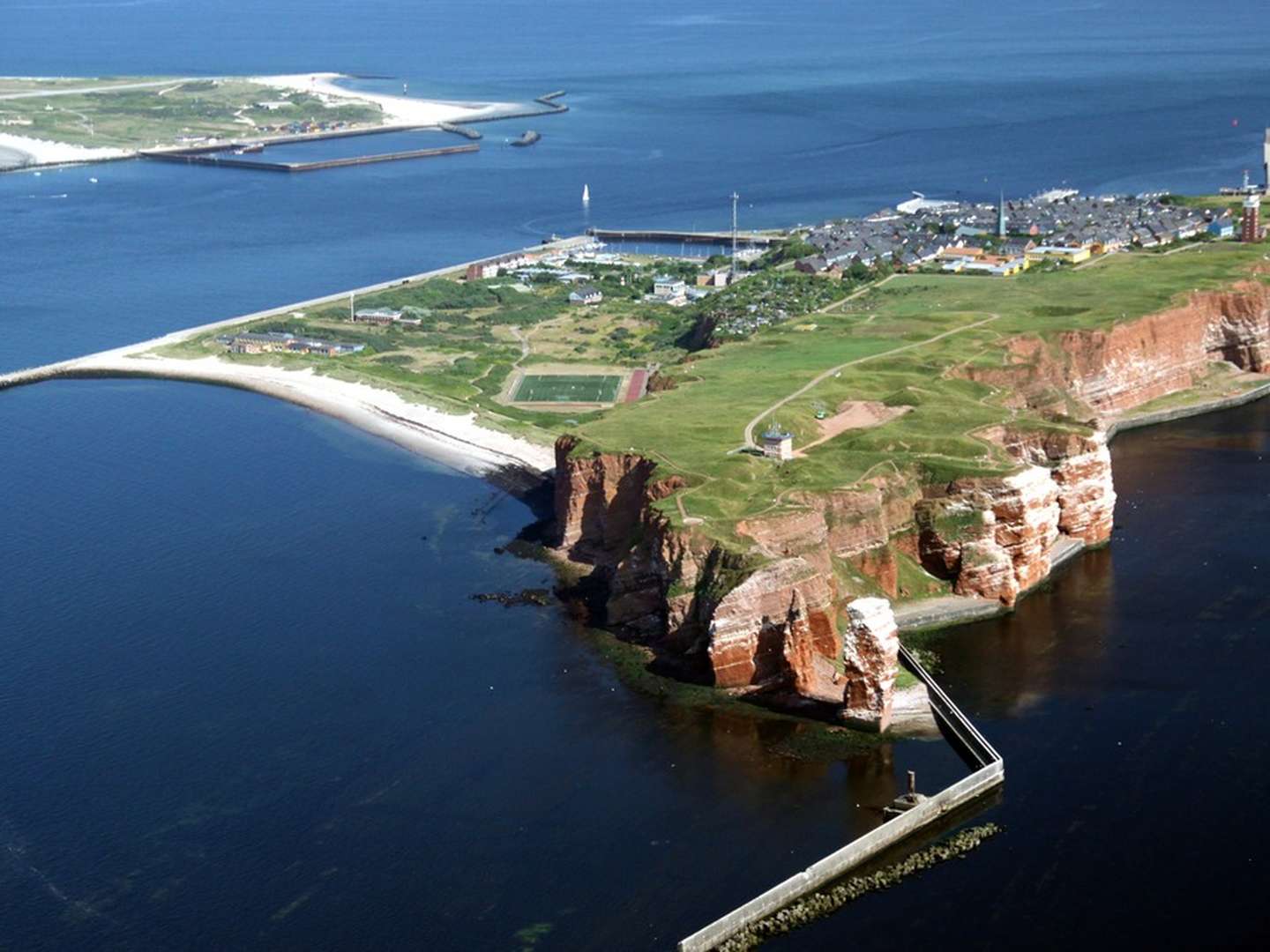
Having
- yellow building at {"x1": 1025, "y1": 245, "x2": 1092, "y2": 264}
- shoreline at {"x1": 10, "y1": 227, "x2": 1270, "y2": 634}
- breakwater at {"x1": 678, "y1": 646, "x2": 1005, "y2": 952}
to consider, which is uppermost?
yellow building at {"x1": 1025, "y1": 245, "x2": 1092, "y2": 264}

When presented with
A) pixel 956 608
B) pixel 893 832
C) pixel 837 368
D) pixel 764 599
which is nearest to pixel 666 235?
pixel 837 368

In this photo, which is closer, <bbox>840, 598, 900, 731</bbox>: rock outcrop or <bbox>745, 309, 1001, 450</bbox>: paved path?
<bbox>840, 598, 900, 731</bbox>: rock outcrop

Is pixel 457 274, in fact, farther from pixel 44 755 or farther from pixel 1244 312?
pixel 44 755

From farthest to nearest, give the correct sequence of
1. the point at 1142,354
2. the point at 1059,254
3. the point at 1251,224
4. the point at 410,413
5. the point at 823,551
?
the point at 1059,254, the point at 1251,224, the point at 410,413, the point at 1142,354, the point at 823,551

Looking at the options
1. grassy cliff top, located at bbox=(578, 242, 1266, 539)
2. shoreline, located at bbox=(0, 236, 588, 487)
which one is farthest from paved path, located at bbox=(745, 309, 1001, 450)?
shoreline, located at bbox=(0, 236, 588, 487)

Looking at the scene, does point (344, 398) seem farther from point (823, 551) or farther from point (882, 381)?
point (823, 551)

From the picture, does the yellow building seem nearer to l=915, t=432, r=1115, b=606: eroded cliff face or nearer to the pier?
the pier

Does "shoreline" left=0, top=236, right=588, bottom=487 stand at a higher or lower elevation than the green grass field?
lower
